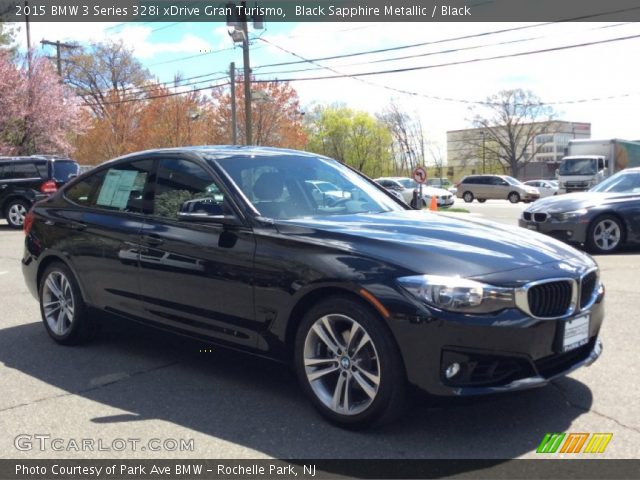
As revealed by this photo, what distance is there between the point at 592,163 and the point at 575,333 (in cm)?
3209

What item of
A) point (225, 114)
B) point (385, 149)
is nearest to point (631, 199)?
point (225, 114)

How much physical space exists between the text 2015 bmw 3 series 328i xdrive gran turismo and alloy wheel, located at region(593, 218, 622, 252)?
692 centimetres

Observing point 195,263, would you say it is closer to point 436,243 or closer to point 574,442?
point 436,243

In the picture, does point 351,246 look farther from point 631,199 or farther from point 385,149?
point 385,149

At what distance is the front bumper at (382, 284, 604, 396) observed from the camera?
10.6 ft

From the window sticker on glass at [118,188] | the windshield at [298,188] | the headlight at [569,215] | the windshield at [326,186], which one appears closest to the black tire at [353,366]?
the windshield at [298,188]

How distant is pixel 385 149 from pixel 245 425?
3120 inches

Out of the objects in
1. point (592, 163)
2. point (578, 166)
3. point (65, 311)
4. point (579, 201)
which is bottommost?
point (65, 311)

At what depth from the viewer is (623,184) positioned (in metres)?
11.4

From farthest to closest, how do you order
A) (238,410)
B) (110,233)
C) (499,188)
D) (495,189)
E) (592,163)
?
(495,189)
(499,188)
(592,163)
(110,233)
(238,410)

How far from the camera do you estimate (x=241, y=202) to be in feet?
13.7

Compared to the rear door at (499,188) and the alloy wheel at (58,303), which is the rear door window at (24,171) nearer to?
the alloy wheel at (58,303)

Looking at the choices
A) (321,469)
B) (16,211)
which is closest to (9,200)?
(16,211)

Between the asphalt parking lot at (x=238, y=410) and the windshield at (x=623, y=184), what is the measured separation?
667cm
